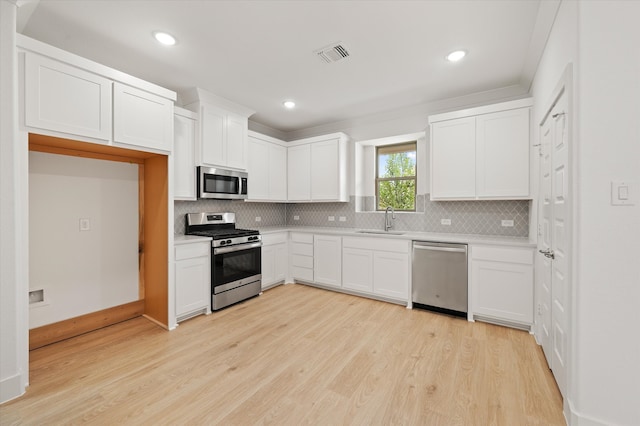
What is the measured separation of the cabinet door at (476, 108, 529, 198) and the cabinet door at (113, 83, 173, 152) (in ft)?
11.5

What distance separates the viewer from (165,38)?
2414mm

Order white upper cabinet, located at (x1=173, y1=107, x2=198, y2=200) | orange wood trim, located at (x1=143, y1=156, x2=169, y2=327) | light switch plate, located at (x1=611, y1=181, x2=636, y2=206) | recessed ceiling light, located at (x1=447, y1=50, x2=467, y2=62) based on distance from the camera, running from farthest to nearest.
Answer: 1. white upper cabinet, located at (x1=173, y1=107, x2=198, y2=200)
2. orange wood trim, located at (x1=143, y1=156, x2=169, y2=327)
3. recessed ceiling light, located at (x1=447, y1=50, x2=467, y2=62)
4. light switch plate, located at (x1=611, y1=181, x2=636, y2=206)

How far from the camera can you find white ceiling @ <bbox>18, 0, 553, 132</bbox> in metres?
2.06

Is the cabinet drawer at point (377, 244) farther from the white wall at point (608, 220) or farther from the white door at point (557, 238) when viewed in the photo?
the white wall at point (608, 220)

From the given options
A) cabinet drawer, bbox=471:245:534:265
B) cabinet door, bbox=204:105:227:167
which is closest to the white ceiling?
cabinet door, bbox=204:105:227:167

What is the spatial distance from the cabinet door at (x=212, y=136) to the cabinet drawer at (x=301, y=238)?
1.60 meters

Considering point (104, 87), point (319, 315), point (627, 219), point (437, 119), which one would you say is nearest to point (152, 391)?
point (319, 315)

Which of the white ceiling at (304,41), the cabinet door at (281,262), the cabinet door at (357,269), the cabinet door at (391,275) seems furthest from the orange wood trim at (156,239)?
the cabinet door at (391,275)

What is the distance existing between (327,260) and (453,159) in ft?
7.35

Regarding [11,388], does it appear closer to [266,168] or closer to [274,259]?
[274,259]

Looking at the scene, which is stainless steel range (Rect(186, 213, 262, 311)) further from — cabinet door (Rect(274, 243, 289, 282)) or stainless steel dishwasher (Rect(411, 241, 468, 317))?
stainless steel dishwasher (Rect(411, 241, 468, 317))

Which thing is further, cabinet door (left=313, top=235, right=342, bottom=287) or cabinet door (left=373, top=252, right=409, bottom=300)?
cabinet door (left=313, top=235, right=342, bottom=287)

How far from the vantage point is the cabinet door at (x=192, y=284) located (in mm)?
3027

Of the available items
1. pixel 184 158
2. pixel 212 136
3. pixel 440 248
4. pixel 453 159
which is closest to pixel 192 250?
pixel 184 158
